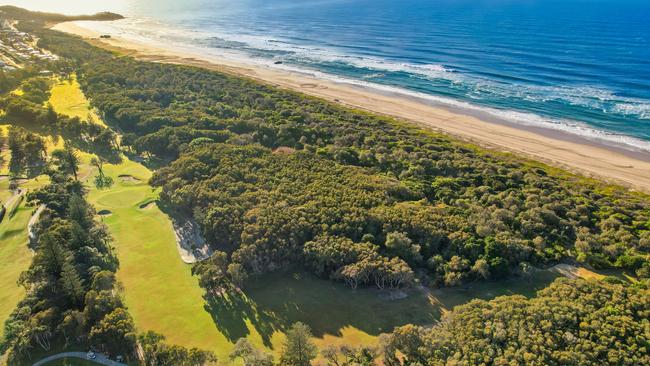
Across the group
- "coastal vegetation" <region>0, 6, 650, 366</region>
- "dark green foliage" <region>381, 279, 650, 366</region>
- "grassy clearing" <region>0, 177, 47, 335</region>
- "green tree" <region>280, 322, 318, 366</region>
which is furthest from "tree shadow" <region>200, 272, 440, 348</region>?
"grassy clearing" <region>0, 177, 47, 335</region>

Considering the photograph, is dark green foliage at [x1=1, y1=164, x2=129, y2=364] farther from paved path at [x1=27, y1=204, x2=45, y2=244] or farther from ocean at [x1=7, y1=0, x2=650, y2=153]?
ocean at [x1=7, y1=0, x2=650, y2=153]

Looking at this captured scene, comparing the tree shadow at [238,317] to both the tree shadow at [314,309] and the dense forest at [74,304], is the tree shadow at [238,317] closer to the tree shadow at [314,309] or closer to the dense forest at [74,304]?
the tree shadow at [314,309]

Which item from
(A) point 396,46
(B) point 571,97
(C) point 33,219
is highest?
(A) point 396,46

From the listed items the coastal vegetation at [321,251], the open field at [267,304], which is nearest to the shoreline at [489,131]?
the coastal vegetation at [321,251]

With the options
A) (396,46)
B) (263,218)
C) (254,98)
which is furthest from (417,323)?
(396,46)

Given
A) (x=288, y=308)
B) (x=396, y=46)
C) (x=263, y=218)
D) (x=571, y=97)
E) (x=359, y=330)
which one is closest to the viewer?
(x=359, y=330)

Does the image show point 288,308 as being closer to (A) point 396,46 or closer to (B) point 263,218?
(B) point 263,218
